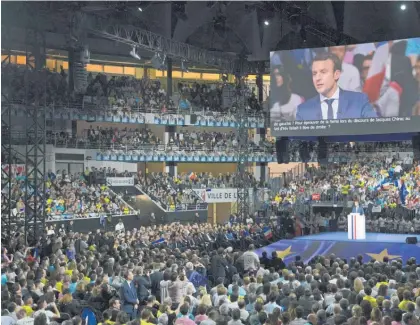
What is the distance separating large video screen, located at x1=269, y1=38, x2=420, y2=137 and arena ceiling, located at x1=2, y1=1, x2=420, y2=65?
743cm

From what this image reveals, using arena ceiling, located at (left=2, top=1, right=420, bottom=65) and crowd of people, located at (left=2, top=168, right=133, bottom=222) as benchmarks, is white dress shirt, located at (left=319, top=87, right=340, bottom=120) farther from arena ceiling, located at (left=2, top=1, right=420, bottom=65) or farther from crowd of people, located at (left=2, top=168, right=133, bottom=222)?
crowd of people, located at (left=2, top=168, right=133, bottom=222)

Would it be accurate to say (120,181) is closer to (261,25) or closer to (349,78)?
→ (261,25)

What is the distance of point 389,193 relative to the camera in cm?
3044

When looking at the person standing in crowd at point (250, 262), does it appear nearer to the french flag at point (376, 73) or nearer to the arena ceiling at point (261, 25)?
the french flag at point (376, 73)

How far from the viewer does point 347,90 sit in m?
26.2

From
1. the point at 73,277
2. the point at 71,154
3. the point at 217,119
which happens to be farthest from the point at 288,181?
the point at 73,277

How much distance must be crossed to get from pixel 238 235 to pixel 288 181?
12857 mm

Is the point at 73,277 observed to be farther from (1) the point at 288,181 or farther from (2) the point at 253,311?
(1) the point at 288,181

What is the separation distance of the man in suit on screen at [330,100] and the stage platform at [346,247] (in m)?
4.48

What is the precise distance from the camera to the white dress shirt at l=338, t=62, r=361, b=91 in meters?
26.2

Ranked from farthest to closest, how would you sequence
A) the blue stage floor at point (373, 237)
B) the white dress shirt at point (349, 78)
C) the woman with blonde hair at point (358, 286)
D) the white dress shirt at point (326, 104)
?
the white dress shirt at point (326, 104), the white dress shirt at point (349, 78), the blue stage floor at point (373, 237), the woman with blonde hair at point (358, 286)

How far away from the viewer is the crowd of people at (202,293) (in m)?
9.76

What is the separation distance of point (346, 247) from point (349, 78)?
6570mm

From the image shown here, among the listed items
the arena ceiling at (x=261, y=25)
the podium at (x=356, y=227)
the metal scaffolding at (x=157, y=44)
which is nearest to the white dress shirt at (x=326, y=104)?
the podium at (x=356, y=227)
